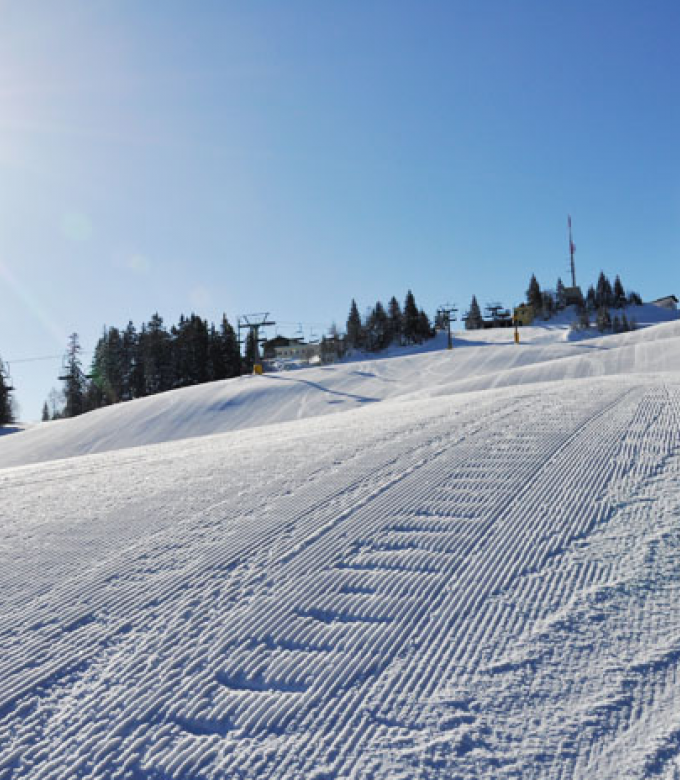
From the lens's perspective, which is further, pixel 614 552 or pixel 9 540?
pixel 9 540

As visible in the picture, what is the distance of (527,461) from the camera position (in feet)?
18.4

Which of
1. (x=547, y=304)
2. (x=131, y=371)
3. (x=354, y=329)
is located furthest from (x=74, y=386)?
(x=547, y=304)

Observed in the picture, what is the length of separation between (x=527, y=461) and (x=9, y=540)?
4.76 meters

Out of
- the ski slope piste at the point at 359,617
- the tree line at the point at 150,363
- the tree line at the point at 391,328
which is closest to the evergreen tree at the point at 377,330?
the tree line at the point at 391,328

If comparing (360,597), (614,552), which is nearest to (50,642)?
(360,597)

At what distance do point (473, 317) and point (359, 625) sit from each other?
94795mm

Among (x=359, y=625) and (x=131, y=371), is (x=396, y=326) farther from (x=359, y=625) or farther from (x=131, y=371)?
(x=359, y=625)

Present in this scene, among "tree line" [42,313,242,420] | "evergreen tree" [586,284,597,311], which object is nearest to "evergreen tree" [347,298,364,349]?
"tree line" [42,313,242,420]

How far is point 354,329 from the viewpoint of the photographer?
248 feet

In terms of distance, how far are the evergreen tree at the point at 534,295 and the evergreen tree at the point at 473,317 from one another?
27.7ft

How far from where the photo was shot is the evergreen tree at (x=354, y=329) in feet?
245

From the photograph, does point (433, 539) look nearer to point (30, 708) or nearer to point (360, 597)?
point (360, 597)

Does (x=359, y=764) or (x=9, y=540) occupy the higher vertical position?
(x=9, y=540)

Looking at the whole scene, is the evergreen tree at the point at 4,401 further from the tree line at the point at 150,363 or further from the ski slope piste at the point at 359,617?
the ski slope piste at the point at 359,617
